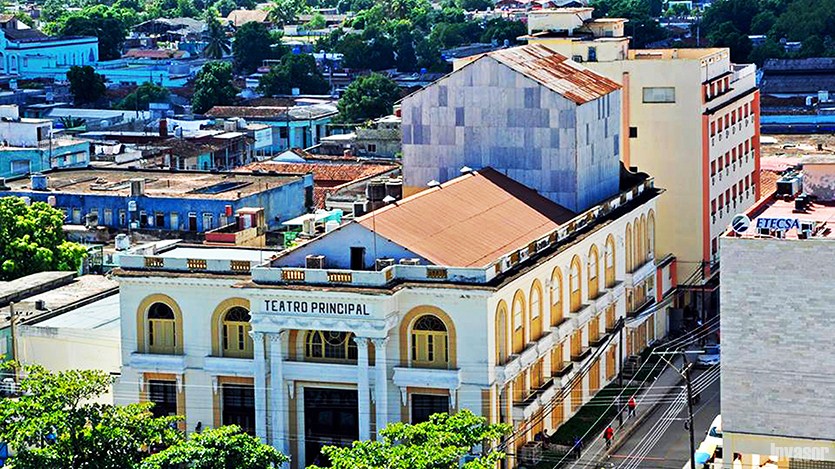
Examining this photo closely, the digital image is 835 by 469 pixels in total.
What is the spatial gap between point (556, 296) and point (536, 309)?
93.6 inches

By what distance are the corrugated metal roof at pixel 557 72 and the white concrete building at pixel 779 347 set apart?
19.6m

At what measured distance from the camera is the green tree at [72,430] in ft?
198

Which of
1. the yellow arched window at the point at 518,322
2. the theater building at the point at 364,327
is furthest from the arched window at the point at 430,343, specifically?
the yellow arched window at the point at 518,322

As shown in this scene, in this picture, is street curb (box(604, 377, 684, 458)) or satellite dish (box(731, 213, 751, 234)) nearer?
satellite dish (box(731, 213, 751, 234))

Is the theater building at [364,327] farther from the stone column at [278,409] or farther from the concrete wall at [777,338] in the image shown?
the concrete wall at [777,338]

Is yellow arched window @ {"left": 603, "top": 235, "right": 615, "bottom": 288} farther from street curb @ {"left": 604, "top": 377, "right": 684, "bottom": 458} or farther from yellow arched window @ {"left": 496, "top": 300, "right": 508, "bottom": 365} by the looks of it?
yellow arched window @ {"left": 496, "top": 300, "right": 508, "bottom": 365}

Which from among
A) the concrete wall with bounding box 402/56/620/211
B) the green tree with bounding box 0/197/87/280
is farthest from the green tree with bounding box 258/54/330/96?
the concrete wall with bounding box 402/56/620/211

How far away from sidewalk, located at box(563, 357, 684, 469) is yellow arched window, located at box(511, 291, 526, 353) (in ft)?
14.6

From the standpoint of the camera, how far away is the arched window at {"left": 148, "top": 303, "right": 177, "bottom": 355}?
6862cm

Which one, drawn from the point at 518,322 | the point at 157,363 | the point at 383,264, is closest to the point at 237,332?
the point at 157,363

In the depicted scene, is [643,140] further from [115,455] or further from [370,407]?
[115,455]

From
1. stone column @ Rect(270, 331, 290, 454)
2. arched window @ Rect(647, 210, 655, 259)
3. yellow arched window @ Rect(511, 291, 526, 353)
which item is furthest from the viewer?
arched window @ Rect(647, 210, 655, 259)

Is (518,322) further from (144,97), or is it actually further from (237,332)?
(144,97)

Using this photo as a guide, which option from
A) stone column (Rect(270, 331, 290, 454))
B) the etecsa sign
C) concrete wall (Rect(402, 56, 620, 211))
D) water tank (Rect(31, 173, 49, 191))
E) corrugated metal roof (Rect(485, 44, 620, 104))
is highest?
corrugated metal roof (Rect(485, 44, 620, 104))
